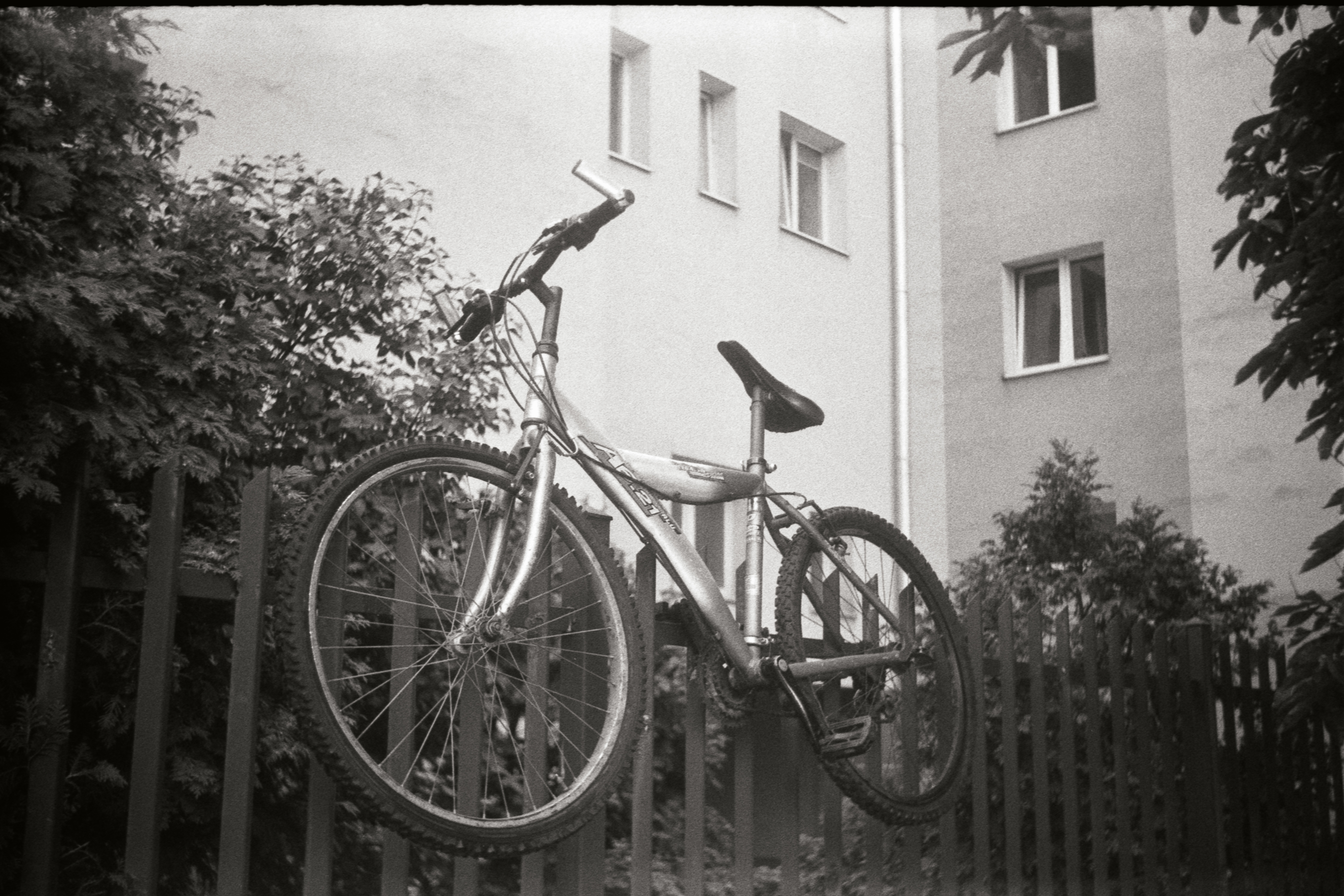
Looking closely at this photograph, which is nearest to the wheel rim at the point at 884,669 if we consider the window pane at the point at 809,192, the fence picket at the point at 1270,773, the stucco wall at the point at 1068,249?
the fence picket at the point at 1270,773

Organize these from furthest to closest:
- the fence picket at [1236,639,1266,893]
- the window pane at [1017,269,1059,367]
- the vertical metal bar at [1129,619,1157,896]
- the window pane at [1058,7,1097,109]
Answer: the window pane at [1017,269,1059,367]
the window pane at [1058,7,1097,109]
the fence picket at [1236,639,1266,893]
the vertical metal bar at [1129,619,1157,896]

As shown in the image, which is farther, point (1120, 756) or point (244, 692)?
point (1120, 756)

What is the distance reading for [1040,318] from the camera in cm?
1357

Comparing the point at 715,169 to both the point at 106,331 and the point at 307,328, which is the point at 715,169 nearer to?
the point at 307,328

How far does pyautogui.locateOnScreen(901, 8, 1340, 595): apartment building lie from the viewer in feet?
37.1

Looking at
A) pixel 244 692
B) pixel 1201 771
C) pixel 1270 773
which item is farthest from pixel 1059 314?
pixel 244 692

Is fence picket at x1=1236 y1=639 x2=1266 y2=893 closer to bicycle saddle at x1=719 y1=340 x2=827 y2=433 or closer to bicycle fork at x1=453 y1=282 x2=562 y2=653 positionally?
bicycle saddle at x1=719 y1=340 x2=827 y2=433

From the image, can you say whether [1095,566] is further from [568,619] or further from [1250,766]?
[568,619]

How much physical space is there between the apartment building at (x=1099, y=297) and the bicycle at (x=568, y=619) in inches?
276

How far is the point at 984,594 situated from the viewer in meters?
8.94

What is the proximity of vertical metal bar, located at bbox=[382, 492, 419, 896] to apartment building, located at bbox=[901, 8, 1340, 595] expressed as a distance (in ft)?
27.8

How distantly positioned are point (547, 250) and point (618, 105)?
8993 mm

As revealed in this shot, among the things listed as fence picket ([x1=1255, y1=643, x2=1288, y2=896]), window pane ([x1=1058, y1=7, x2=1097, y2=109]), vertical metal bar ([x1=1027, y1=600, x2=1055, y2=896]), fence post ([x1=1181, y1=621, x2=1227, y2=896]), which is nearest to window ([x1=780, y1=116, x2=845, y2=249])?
window pane ([x1=1058, y1=7, x2=1097, y2=109])

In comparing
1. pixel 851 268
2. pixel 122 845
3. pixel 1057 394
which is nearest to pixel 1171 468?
pixel 1057 394
